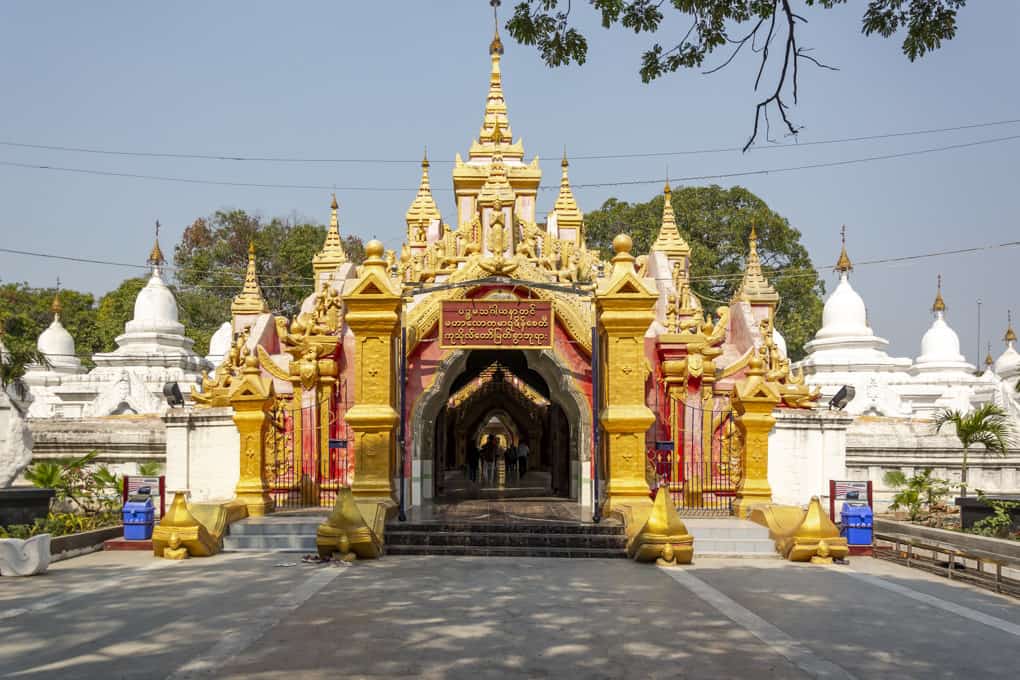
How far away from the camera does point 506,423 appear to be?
39.1m

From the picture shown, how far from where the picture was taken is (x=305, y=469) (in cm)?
1647

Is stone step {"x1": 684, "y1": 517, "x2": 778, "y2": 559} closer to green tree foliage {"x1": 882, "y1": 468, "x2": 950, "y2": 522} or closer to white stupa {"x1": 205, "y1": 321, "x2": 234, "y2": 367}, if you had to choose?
green tree foliage {"x1": 882, "y1": 468, "x2": 950, "y2": 522}

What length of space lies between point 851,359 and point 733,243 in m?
13.2

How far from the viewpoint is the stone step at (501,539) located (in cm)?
1355

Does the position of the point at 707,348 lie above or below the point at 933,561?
above

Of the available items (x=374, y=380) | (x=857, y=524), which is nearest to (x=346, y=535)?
(x=374, y=380)

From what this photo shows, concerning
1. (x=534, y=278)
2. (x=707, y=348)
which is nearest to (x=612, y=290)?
(x=534, y=278)

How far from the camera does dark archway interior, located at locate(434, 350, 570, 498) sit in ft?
67.0

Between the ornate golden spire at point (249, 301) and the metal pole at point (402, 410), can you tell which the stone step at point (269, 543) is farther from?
the ornate golden spire at point (249, 301)

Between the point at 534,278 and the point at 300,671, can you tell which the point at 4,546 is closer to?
the point at 300,671

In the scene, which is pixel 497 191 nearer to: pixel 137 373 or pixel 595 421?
pixel 595 421

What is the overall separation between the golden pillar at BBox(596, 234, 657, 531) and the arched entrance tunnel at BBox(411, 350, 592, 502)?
1296 mm

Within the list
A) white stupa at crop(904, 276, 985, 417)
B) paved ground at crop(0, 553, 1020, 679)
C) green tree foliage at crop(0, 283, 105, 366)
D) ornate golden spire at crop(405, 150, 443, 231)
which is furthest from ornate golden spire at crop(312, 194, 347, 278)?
green tree foliage at crop(0, 283, 105, 366)

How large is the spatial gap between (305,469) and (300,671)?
9.53 metres
